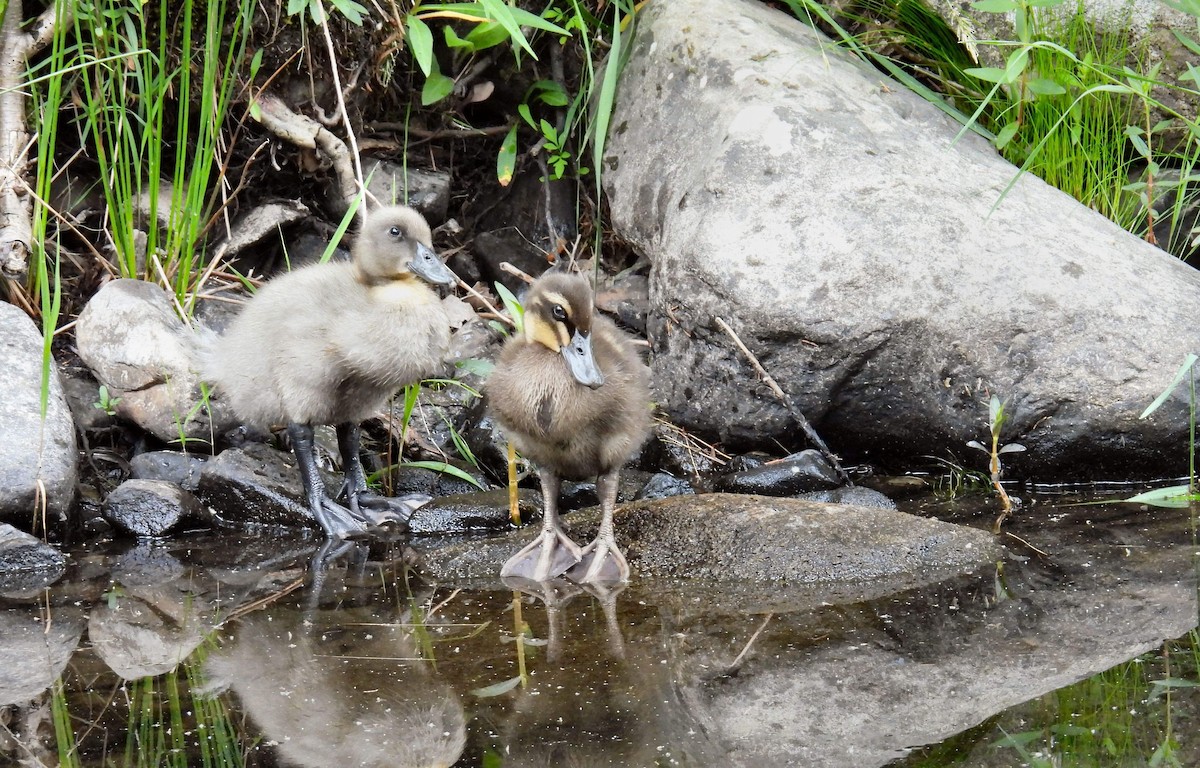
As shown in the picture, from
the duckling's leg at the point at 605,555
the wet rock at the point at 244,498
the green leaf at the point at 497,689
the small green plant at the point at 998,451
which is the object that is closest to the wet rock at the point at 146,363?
the wet rock at the point at 244,498

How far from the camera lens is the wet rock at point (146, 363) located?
5.44 m

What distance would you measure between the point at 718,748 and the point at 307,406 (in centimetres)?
264

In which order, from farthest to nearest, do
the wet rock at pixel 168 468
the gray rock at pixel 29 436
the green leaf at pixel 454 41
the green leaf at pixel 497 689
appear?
the green leaf at pixel 454 41, the wet rock at pixel 168 468, the gray rock at pixel 29 436, the green leaf at pixel 497 689

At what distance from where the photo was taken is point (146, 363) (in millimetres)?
5426

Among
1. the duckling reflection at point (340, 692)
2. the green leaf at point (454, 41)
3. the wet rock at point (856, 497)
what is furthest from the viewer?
the green leaf at point (454, 41)

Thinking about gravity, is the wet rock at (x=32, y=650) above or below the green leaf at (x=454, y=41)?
below

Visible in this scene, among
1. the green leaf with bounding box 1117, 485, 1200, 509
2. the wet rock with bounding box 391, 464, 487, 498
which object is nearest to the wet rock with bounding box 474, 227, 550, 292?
the wet rock with bounding box 391, 464, 487, 498

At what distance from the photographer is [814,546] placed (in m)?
4.07

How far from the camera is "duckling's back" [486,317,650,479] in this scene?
4188 mm

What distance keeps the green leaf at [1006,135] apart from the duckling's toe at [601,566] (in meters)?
2.91

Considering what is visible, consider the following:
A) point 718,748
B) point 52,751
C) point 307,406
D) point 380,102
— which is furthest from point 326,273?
point 718,748

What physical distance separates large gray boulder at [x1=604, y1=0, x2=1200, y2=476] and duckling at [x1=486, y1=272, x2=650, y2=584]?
1.03 metres

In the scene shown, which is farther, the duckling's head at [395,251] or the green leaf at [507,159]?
the green leaf at [507,159]

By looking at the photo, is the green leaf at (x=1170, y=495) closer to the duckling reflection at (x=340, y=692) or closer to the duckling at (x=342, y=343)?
the duckling reflection at (x=340, y=692)
